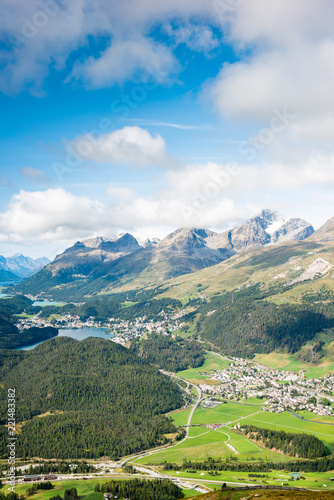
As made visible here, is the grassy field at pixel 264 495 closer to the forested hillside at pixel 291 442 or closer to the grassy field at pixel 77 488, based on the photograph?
the grassy field at pixel 77 488

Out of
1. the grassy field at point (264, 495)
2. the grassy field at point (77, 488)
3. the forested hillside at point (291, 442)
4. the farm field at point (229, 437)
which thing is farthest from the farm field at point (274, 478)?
the grassy field at point (264, 495)

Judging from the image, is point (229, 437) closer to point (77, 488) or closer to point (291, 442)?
point (291, 442)

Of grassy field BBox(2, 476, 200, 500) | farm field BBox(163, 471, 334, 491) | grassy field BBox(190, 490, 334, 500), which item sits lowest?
farm field BBox(163, 471, 334, 491)

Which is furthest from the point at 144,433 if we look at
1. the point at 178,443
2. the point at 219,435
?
the point at 219,435

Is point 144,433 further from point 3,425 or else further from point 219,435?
point 3,425

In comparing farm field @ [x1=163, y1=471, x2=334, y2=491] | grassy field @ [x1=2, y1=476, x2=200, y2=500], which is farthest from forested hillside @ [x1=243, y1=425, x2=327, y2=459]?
grassy field @ [x1=2, y1=476, x2=200, y2=500]

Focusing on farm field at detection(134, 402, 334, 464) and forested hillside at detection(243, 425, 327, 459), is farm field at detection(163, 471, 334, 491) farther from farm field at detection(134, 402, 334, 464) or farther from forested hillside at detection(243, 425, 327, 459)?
farm field at detection(134, 402, 334, 464)

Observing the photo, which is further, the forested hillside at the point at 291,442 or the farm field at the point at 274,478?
the forested hillside at the point at 291,442

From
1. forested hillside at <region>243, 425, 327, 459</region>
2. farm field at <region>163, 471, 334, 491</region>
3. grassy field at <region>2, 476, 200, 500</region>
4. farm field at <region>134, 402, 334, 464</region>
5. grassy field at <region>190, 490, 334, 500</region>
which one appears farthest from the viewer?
farm field at <region>134, 402, 334, 464</region>
